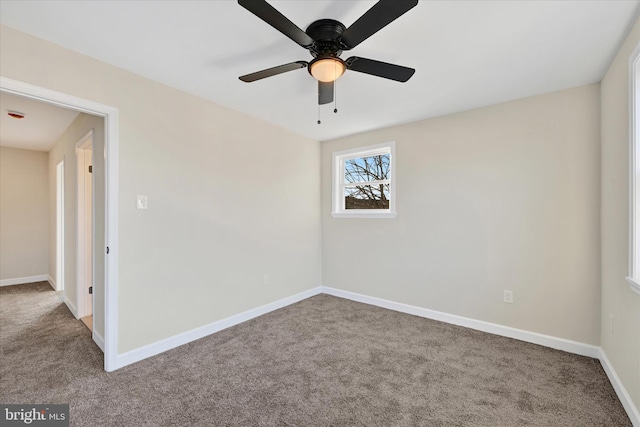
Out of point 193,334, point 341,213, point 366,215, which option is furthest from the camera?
point 341,213

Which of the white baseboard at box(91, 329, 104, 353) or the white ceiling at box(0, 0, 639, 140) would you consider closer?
the white ceiling at box(0, 0, 639, 140)

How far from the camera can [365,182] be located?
13.3 ft

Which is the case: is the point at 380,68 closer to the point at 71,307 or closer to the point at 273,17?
the point at 273,17

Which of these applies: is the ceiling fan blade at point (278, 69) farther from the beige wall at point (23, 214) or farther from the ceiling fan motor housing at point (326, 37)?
the beige wall at point (23, 214)

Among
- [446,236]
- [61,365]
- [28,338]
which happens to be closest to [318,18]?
[446,236]

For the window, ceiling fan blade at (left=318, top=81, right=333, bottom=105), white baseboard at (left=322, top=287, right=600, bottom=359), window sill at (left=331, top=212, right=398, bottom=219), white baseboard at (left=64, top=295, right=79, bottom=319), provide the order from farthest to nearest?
the window → window sill at (left=331, top=212, right=398, bottom=219) → white baseboard at (left=64, top=295, right=79, bottom=319) → white baseboard at (left=322, top=287, right=600, bottom=359) → ceiling fan blade at (left=318, top=81, right=333, bottom=105)

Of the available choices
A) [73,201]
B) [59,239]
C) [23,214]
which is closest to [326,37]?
[73,201]

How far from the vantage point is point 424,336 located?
2822mm

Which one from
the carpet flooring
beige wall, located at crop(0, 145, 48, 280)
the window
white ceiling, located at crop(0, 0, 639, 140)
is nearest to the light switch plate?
white ceiling, located at crop(0, 0, 639, 140)

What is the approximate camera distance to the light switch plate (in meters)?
2.37

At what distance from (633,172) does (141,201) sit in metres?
3.60

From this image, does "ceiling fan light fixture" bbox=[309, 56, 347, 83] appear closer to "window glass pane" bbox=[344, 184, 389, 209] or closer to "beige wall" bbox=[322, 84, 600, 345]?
"beige wall" bbox=[322, 84, 600, 345]

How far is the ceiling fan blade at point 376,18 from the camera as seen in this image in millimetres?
1182

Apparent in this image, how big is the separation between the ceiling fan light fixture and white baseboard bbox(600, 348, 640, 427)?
2669mm
